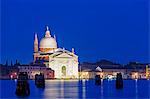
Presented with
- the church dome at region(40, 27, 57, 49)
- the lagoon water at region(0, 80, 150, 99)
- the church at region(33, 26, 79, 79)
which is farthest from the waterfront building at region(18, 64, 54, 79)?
the lagoon water at region(0, 80, 150, 99)

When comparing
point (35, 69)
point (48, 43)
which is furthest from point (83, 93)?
point (48, 43)

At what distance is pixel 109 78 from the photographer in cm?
13838

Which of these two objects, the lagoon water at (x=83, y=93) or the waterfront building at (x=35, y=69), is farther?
the waterfront building at (x=35, y=69)

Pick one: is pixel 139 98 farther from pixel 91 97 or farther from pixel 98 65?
pixel 98 65

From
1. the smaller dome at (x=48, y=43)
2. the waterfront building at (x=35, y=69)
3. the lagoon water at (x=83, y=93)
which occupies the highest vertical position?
the smaller dome at (x=48, y=43)

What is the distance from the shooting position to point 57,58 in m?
120

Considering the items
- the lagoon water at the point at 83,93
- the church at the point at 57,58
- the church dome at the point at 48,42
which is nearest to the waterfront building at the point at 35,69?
the church at the point at 57,58

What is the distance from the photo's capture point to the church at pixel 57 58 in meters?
120

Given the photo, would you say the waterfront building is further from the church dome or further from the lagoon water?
the lagoon water

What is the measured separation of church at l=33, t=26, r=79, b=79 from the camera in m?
120

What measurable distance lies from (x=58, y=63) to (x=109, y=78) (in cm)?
2115

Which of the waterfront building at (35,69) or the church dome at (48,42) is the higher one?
the church dome at (48,42)

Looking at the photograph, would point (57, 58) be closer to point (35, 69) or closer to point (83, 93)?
point (35, 69)

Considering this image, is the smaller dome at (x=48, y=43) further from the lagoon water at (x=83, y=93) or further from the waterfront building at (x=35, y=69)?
the lagoon water at (x=83, y=93)
